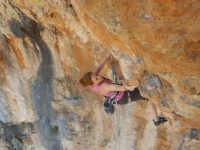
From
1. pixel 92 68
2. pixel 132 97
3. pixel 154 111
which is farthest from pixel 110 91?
pixel 154 111

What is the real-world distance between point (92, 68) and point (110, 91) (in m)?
0.53

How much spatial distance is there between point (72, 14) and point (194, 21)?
6.41ft

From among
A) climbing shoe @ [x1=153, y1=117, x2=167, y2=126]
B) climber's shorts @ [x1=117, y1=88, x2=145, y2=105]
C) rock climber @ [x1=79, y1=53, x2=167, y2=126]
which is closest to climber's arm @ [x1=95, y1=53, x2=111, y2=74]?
rock climber @ [x1=79, y1=53, x2=167, y2=126]

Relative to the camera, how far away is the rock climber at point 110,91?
6.63 metres

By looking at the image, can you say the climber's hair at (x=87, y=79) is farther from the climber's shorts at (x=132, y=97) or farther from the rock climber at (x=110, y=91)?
the climber's shorts at (x=132, y=97)

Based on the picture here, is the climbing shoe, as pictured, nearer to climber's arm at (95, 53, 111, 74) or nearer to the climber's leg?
the climber's leg

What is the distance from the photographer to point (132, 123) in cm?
746

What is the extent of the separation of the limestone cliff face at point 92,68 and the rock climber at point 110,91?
0.14m

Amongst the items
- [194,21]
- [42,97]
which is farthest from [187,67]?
[42,97]

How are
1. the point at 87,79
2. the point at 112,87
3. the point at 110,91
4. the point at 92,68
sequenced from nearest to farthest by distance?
the point at 112,87 → the point at 110,91 → the point at 92,68 → the point at 87,79

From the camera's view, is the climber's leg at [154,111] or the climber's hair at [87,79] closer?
the climber's leg at [154,111]

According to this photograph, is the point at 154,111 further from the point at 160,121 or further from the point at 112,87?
the point at 112,87

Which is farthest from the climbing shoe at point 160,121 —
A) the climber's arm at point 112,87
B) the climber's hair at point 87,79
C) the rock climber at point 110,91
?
the climber's hair at point 87,79

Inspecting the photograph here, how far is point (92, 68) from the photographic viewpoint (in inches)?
271
